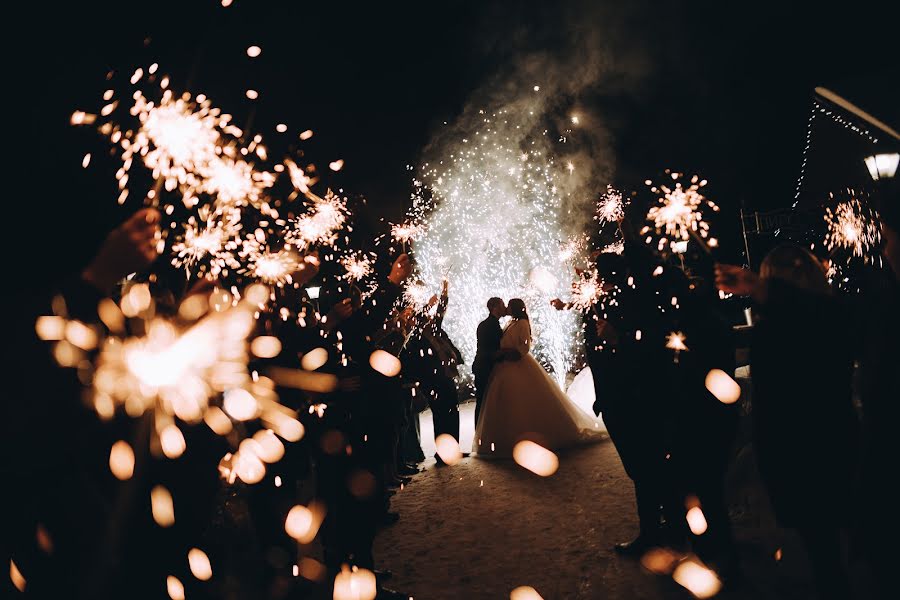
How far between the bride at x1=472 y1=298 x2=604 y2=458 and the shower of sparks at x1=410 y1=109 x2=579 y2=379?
9524 millimetres

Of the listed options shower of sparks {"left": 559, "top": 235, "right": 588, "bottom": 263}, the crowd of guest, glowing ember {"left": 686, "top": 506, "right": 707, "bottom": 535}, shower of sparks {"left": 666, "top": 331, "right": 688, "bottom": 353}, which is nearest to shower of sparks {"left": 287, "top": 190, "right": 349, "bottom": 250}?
the crowd of guest

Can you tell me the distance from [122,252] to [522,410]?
6.95 m

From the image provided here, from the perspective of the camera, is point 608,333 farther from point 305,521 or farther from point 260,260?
point 260,260

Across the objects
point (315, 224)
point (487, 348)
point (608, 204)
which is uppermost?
point (608, 204)

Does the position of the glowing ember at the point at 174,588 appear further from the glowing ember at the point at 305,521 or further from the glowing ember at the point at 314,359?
the glowing ember at the point at 305,521

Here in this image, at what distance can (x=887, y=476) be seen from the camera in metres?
2.54

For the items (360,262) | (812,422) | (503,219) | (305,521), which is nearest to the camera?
(812,422)

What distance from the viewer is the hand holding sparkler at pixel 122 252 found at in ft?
7.57

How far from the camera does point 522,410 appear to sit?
8.52 m

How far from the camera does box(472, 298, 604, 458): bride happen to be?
27.4 ft

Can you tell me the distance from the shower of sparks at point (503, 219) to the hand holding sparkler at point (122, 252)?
1621 centimetres

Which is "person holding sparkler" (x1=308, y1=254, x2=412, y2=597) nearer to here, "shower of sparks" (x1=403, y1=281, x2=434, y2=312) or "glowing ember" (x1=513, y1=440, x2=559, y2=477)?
"glowing ember" (x1=513, y1=440, x2=559, y2=477)

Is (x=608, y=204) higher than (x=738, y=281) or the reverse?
higher

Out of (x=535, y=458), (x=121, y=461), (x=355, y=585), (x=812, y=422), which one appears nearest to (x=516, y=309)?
(x=535, y=458)
